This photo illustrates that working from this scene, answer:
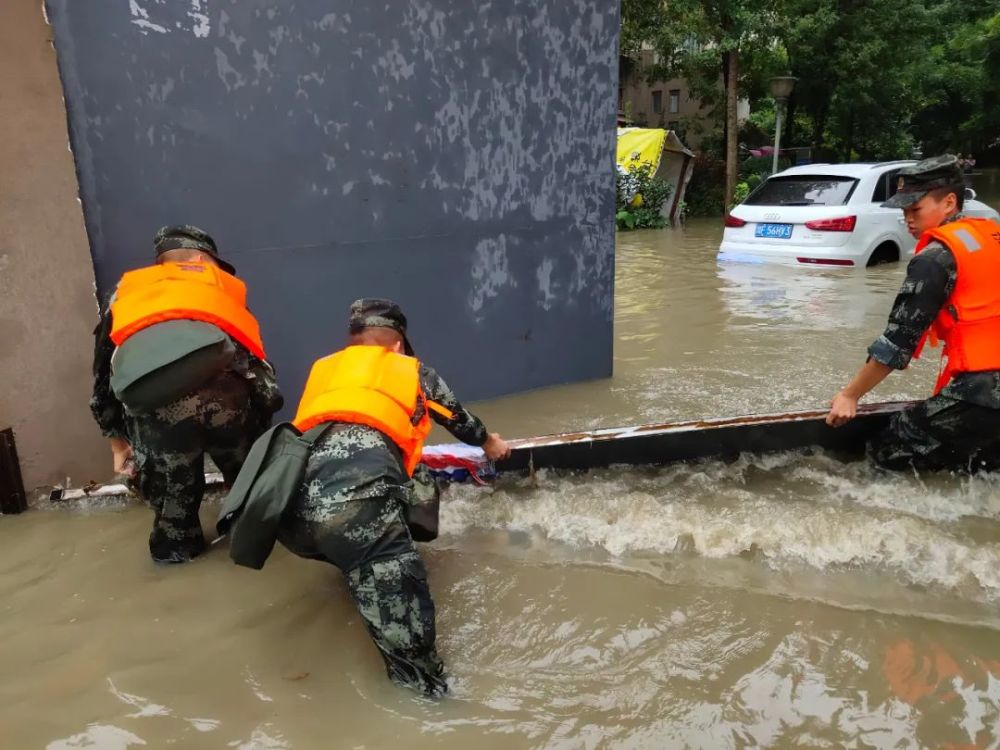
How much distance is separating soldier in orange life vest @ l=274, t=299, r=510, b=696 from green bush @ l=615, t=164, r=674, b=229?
50.1 feet

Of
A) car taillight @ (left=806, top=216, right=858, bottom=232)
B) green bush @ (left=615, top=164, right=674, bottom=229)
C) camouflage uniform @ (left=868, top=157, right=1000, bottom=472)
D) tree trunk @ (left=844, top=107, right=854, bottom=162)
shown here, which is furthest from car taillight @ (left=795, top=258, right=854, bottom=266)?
tree trunk @ (left=844, top=107, right=854, bottom=162)

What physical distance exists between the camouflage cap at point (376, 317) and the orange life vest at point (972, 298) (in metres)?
2.35

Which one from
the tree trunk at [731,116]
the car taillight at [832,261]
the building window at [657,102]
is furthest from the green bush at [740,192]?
the building window at [657,102]

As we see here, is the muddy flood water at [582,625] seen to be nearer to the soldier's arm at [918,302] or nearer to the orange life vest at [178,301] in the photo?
the soldier's arm at [918,302]

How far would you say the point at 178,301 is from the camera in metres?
2.73

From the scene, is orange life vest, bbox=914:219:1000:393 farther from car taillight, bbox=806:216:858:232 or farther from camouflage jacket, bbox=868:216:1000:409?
car taillight, bbox=806:216:858:232

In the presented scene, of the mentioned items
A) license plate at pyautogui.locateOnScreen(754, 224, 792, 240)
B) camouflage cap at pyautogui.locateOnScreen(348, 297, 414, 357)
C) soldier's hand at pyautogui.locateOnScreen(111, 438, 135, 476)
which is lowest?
soldier's hand at pyautogui.locateOnScreen(111, 438, 135, 476)

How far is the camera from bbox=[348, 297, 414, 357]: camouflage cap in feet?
8.85

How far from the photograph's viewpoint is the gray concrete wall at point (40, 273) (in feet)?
10.6

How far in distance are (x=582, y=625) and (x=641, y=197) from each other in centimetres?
1557

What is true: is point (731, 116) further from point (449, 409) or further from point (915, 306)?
point (449, 409)

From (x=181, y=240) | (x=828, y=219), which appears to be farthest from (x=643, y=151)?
(x=181, y=240)

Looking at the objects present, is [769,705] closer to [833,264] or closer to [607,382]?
[607,382]

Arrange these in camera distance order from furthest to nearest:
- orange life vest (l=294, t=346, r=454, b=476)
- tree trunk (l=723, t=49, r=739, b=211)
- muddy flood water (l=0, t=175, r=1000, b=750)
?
tree trunk (l=723, t=49, r=739, b=211) → orange life vest (l=294, t=346, r=454, b=476) → muddy flood water (l=0, t=175, r=1000, b=750)
